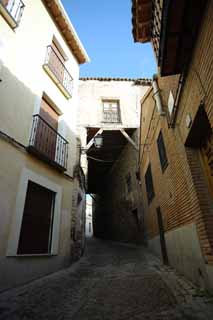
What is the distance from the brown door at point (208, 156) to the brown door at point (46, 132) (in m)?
3.99

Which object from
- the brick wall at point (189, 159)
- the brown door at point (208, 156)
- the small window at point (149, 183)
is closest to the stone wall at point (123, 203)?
the small window at point (149, 183)

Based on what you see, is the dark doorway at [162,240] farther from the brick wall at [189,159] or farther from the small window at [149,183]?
the small window at [149,183]

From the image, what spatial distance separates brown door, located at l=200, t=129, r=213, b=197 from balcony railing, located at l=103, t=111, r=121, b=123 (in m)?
8.52

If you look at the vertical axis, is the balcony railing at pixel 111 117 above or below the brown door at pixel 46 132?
above

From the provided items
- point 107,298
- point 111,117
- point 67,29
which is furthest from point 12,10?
point 107,298

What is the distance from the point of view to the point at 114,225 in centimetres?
1335

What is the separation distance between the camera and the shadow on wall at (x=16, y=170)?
3.80 metres

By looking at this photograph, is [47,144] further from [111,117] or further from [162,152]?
[111,117]

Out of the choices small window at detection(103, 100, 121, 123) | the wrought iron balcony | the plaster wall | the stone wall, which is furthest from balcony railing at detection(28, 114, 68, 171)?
small window at detection(103, 100, 121, 123)

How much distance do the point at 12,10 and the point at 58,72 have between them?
A: 225 centimetres

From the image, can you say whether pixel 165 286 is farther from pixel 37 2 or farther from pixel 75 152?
pixel 37 2

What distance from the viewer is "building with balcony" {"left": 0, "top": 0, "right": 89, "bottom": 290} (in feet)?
13.5

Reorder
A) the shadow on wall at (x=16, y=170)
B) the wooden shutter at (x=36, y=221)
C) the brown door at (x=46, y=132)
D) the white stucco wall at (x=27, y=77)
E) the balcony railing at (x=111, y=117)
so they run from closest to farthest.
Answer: the shadow on wall at (x=16, y=170) → the wooden shutter at (x=36, y=221) → the white stucco wall at (x=27, y=77) → the brown door at (x=46, y=132) → the balcony railing at (x=111, y=117)

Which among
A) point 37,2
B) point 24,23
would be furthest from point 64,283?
point 37,2
